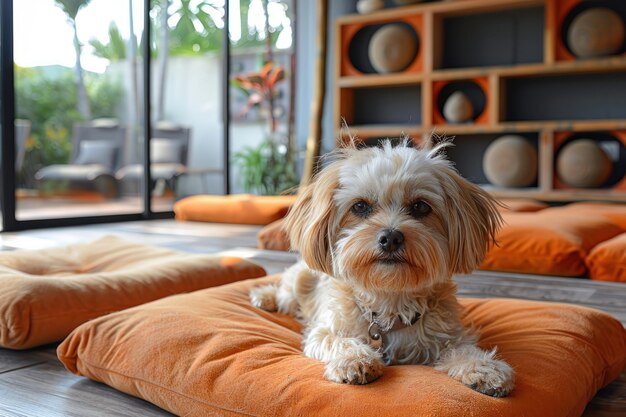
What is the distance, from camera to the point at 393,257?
1.65m

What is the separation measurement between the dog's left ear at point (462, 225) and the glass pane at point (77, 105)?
14.7 ft

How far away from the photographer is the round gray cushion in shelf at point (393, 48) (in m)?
6.86

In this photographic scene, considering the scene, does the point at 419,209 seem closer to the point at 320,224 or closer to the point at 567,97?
the point at 320,224

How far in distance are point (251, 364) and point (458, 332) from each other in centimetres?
56

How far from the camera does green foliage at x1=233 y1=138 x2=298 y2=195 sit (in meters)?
7.80

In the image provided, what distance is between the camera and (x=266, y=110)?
8.23 meters

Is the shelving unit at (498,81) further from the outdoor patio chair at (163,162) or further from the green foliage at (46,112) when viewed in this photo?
the green foliage at (46,112)

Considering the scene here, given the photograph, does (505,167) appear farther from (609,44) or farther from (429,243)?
(429,243)

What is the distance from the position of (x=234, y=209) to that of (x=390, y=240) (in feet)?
15.7

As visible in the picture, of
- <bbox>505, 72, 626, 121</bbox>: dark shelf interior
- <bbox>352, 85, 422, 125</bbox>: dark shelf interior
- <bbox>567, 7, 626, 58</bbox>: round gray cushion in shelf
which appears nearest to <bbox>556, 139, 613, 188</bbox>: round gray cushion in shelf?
<bbox>505, 72, 626, 121</bbox>: dark shelf interior

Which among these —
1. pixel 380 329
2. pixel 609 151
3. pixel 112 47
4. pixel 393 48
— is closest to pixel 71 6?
pixel 112 47

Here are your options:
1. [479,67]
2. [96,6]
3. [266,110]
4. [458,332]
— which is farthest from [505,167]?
[458,332]

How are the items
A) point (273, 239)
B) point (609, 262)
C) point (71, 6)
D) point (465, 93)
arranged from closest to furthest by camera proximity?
point (609, 262) < point (273, 239) < point (71, 6) < point (465, 93)

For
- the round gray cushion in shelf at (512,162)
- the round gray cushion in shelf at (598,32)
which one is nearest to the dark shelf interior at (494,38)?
the round gray cushion in shelf at (598,32)
